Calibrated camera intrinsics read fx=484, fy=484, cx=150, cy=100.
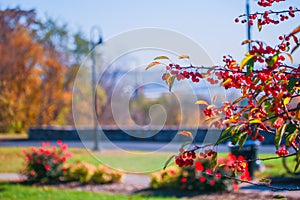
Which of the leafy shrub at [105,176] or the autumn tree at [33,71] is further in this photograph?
the autumn tree at [33,71]

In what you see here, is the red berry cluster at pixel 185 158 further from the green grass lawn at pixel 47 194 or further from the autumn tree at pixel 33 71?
the autumn tree at pixel 33 71

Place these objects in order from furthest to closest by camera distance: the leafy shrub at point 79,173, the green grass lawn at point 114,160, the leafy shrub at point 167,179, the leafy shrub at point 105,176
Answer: the green grass lawn at point 114,160 < the leafy shrub at point 79,173 < the leafy shrub at point 105,176 < the leafy shrub at point 167,179

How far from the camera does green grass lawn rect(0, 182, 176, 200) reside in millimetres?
6700

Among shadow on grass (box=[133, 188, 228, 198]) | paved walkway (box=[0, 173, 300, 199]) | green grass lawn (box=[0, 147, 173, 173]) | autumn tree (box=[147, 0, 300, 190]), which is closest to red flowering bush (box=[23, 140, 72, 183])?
paved walkway (box=[0, 173, 300, 199])

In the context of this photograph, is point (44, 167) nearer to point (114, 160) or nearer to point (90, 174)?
point (90, 174)

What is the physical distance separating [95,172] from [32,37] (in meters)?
14.0

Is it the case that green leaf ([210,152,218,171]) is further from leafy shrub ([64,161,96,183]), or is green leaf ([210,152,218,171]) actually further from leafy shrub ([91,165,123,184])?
leafy shrub ([64,161,96,183])

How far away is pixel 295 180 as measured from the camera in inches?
309

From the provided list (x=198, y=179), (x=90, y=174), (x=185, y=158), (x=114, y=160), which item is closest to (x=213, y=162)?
(x=185, y=158)

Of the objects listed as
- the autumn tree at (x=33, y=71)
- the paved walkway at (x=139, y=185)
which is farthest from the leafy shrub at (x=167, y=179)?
the autumn tree at (x=33, y=71)

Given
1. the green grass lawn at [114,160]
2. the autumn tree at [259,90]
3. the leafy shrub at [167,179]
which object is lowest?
the green grass lawn at [114,160]

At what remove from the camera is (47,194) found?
23.1 ft

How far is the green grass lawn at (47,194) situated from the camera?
670 centimetres

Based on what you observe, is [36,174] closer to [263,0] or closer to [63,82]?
[263,0]
